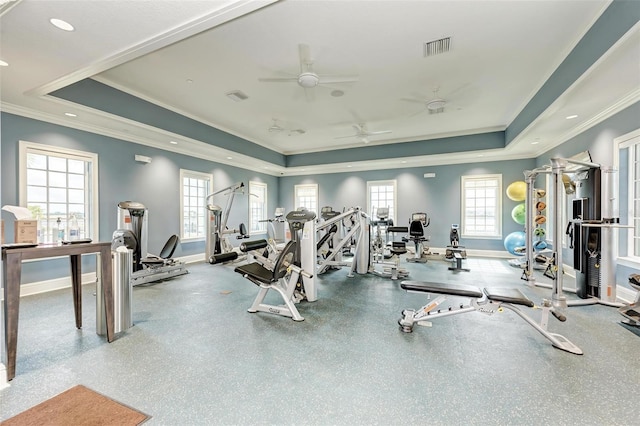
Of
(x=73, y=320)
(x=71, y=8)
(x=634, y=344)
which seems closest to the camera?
(x=71, y=8)

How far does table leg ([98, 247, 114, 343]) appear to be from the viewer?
98.6 inches

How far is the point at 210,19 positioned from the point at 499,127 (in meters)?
6.62

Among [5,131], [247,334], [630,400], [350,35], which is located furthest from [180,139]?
[630,400]

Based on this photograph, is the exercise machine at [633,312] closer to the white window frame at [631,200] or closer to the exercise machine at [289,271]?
the white window frame at [631,200]

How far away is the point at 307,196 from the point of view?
31.1ft

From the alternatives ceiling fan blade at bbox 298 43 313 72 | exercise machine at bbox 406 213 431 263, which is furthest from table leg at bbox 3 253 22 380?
exercise machine at bbox 406 213 431 263

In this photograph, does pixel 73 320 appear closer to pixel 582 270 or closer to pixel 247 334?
pixel 247 334

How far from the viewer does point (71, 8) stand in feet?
6.50

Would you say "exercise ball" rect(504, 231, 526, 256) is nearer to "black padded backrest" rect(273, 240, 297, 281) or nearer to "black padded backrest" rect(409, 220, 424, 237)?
"black padded backrest" rect(409, 220, 424, 237)

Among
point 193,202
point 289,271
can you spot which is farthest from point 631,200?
point 193,202

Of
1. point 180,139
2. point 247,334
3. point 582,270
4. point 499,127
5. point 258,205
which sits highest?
point 499,127

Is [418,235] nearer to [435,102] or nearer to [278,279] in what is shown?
[435,102]

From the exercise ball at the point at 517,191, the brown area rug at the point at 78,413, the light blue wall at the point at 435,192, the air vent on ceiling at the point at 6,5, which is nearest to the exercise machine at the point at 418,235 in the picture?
the light blue wall at the point at 435,192

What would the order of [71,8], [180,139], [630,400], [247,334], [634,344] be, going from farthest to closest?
1. [180,139]
2. [247,334]
3. [634,344]
4. [71,8]
5. [630,400]
